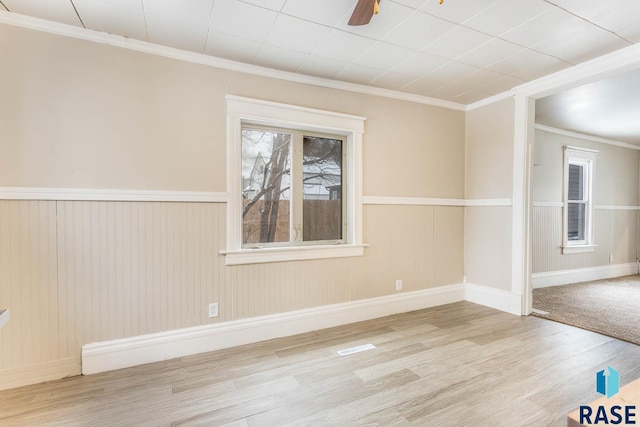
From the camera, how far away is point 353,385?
2072mm

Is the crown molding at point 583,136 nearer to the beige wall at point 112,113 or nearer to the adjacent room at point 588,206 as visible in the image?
the adjacent room at point 588,206

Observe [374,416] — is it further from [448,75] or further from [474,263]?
[448,75]

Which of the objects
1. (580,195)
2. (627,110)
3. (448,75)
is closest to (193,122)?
(448,75)

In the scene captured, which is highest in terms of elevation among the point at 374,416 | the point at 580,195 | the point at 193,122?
the point at 193,122

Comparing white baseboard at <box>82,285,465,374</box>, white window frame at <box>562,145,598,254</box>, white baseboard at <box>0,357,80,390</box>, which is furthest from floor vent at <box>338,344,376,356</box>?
white window frame at <box>562,145,598,254</box>

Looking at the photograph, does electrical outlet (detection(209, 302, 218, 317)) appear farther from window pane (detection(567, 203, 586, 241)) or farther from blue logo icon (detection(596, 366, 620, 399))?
window pane (detection(567, 203, 586, 241))

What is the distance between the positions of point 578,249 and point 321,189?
493cm

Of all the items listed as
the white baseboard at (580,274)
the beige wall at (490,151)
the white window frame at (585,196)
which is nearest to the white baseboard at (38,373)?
the beige wall at (490,151)

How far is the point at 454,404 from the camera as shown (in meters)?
1.86

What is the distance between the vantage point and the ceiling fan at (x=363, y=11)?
162 centimetres

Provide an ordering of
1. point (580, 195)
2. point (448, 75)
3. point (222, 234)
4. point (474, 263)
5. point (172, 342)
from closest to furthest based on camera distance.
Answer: point (172, 342), point (222, 234), point (448, 75), point (474, 263), point (580, 195)

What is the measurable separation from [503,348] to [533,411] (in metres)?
0.88

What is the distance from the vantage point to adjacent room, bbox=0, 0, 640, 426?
6.56ft

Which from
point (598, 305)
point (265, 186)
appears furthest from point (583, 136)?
point (265, 186)
